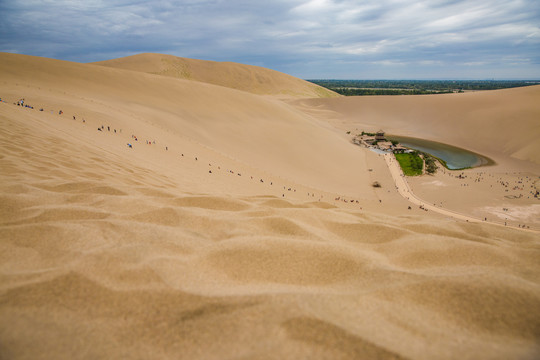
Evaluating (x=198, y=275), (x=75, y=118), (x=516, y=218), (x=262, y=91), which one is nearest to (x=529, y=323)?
(x=198, y=275)

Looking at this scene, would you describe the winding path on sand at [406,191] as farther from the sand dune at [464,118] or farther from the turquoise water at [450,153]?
the sand dune at [464,118]

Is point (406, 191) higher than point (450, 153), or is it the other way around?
point (450, 153)

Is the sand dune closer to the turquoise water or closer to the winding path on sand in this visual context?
the turquoise water

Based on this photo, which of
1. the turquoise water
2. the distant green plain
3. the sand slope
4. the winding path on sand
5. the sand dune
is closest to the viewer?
the winding path on sand

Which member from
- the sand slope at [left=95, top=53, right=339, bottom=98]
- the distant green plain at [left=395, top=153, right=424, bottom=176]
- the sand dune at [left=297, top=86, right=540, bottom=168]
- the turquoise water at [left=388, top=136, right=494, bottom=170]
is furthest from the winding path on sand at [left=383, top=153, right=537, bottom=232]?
the sand slope at [left=95, top=53, right=339, bottom=98]

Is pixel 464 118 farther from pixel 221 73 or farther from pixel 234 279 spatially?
pixel 221 73

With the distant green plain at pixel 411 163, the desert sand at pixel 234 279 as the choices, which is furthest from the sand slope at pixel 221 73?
the desert sand at pixel 234 279

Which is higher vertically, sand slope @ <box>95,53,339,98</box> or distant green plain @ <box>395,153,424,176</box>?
sand slope @ <box>95,53,339,98</box>

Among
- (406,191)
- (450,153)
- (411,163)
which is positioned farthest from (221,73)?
Result: (406,191)
